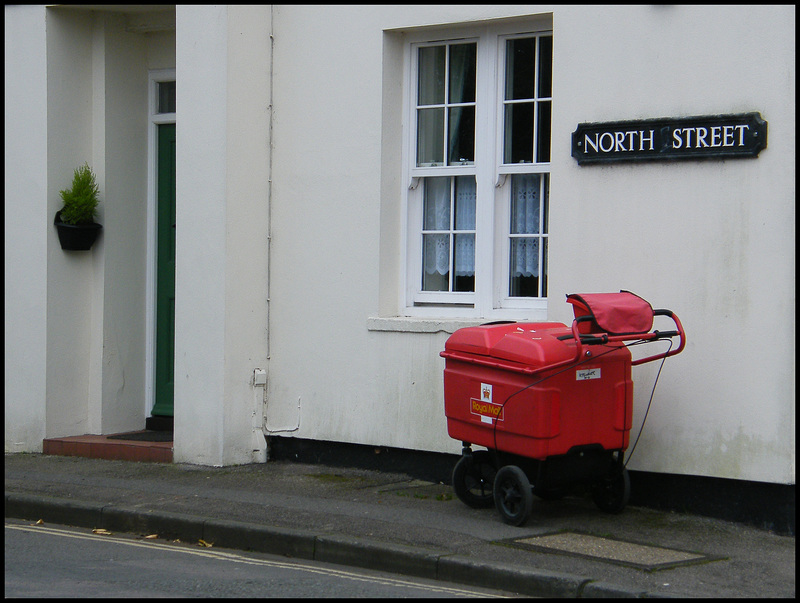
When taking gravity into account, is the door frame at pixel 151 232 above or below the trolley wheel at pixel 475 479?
above

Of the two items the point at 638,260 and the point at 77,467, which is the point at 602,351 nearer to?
the point at 638,260

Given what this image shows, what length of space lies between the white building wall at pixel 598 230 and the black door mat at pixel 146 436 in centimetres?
138

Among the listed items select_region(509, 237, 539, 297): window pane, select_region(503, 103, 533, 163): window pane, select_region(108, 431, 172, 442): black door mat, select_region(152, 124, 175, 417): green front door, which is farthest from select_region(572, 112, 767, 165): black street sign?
select_region(108, 431, 172, 442): black door mat

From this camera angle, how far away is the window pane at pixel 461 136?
896 centimetres

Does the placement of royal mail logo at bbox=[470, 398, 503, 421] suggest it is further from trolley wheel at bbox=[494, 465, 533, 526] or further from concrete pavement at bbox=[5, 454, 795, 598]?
concrete pavement at bbox=[5, 454, 795, 598]

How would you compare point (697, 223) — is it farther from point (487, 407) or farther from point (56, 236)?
point (56, 236)

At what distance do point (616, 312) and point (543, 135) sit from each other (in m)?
2.19

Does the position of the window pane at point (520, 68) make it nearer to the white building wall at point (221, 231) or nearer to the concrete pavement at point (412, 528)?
the white building wall at point (221, 231)

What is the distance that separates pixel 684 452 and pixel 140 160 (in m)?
6.06

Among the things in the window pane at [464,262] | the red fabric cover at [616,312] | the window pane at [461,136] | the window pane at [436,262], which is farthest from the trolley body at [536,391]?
the window pane at [461,136]

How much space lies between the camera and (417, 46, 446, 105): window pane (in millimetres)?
9125

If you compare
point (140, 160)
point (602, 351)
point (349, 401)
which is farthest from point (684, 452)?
point (140, 160)

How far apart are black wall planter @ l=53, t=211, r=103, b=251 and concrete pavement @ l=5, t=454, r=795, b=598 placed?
220 centimetres

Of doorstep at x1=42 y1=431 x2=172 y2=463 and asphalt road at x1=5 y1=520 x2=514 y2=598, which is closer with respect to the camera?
asphalt road at x1=5 y1=520 x2=514 y2=598
